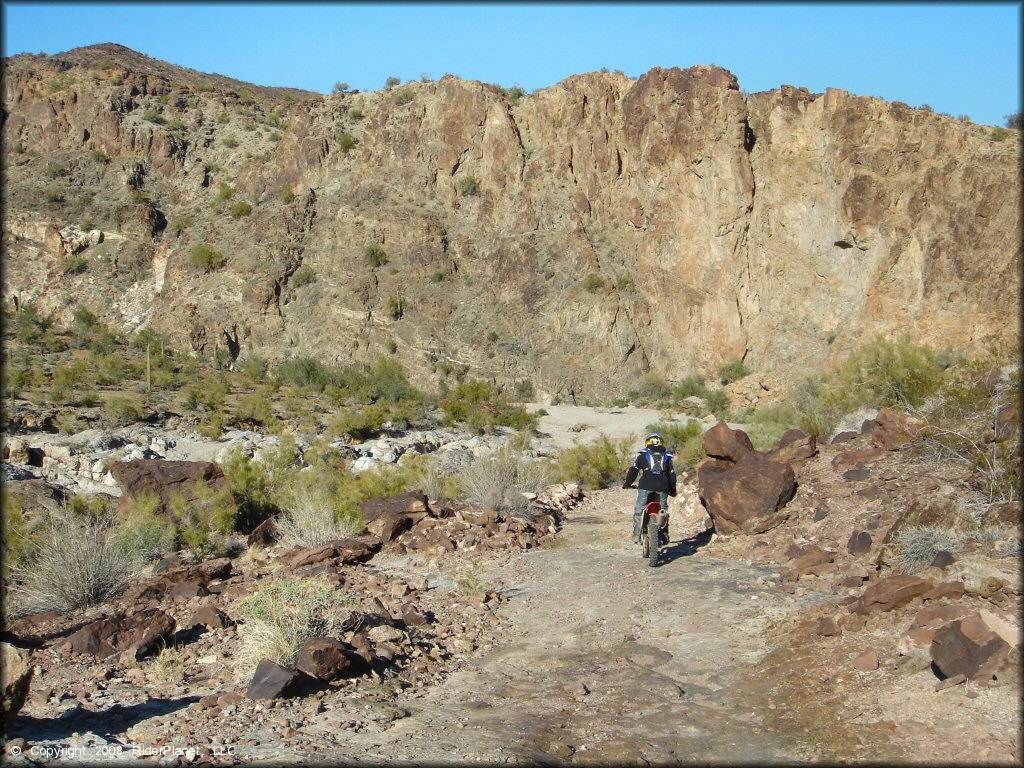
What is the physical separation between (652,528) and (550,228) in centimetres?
3350

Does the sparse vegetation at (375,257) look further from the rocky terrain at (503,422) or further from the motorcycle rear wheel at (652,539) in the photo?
the motorcycle rear wheel at (652,539)

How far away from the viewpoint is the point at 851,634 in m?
6.56

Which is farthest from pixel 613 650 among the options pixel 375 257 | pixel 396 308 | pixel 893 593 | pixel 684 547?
pixel 375 257

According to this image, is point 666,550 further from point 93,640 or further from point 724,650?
point 93,640

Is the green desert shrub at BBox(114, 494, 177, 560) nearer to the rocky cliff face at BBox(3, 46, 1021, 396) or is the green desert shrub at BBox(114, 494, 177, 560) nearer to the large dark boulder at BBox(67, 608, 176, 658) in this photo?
the large dark boulder at BBox(67, 608, 176, 658)

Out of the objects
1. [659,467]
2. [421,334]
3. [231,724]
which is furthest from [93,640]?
[421,334]

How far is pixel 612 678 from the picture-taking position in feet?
21.7

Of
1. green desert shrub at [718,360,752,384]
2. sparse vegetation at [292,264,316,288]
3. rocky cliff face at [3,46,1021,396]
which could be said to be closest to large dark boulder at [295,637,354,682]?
rocky cliff face at [3,46,1021,396]

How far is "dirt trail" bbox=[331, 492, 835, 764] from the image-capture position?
5320mm

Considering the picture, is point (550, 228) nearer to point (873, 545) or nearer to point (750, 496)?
point (750, 496)

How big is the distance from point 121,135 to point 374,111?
16.5m

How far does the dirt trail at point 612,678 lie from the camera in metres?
5.32

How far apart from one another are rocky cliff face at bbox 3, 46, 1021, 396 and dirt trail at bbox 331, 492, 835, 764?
88.5 ft

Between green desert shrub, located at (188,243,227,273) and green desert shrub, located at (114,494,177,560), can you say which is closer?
green desert shrub, located at (114,494,177,560)
